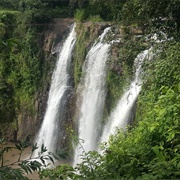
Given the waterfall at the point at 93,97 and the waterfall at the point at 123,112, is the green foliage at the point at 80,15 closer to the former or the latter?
the waterfall at the point at 93,97

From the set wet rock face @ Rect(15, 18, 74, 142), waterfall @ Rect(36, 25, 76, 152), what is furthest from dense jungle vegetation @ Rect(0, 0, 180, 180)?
waterfall @ Rect(36, 25, 76, 152)

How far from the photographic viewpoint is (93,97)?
1016 centimetres

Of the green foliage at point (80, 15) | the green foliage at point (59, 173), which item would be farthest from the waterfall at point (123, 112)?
the green foliage at point (80, 15)

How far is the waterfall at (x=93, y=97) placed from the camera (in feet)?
32.2

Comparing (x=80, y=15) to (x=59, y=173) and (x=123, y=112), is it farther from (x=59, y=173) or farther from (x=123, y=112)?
(x=59, y=173)

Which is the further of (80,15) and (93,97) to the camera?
(80,15)

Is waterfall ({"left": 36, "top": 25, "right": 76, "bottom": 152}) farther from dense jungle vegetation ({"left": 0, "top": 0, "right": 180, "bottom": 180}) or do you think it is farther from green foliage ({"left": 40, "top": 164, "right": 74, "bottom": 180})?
green foliage ({"left": 40, "top": 164, "right": 74, "bottom": 180})

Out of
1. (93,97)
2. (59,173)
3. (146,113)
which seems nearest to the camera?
(59,173)

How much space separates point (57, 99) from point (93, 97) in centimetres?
218

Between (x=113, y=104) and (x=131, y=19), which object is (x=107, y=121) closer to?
(x=113, y=104)

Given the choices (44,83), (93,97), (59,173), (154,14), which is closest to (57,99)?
(44,83)

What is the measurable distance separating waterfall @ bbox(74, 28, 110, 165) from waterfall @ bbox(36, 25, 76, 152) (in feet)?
4.37

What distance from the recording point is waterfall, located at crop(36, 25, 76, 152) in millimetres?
11547

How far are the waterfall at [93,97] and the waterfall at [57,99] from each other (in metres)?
1.33
